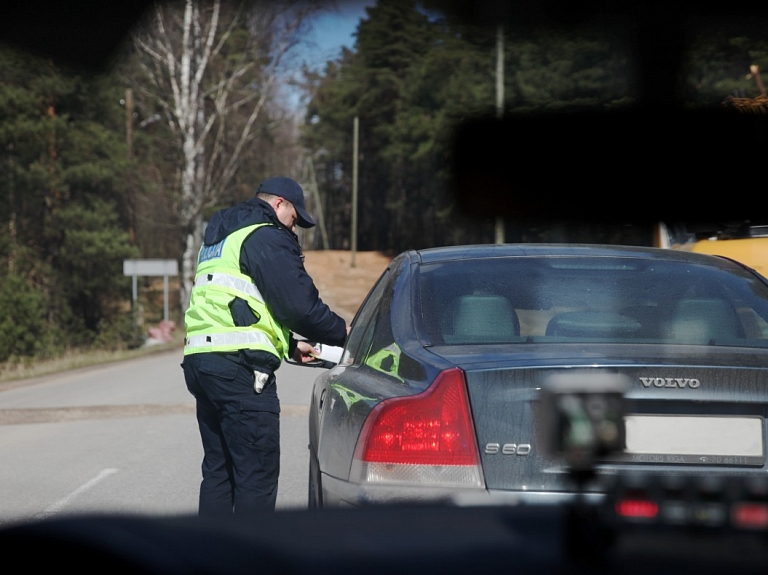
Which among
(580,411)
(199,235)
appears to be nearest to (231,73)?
(199,235)

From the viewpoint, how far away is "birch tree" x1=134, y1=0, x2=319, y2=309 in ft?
111

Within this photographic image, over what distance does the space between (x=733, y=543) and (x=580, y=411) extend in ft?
1.04

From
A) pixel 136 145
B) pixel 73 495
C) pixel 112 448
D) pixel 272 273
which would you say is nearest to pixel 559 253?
pixel 272 273

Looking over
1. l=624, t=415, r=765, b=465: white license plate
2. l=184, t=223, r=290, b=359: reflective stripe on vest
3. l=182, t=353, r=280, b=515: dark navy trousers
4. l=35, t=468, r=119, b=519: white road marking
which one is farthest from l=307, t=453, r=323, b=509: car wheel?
l=35, t=468, r=119, b=519: white road marking

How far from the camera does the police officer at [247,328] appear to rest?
511 cm

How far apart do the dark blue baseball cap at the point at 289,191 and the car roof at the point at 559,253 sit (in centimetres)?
78

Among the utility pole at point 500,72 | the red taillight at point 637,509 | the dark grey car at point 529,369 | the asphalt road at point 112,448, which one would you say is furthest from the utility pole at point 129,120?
the red taillight at point 637,509

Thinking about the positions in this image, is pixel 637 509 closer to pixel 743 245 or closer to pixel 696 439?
pixel 696 439

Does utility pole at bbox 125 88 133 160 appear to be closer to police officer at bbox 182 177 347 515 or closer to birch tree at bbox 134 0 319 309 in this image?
birch tree at bbox 134 0 319 309

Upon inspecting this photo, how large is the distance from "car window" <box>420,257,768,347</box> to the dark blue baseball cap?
1120 millimetres

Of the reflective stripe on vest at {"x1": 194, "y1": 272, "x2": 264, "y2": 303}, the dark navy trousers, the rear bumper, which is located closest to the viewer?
the rear bumper

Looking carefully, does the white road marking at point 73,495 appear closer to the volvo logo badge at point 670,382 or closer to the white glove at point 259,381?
the white glove at point 259,381

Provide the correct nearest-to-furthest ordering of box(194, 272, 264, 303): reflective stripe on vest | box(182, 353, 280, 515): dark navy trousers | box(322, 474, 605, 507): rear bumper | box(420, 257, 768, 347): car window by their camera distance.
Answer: box(322, 474, 605, 507): rear bumper
box(420, 257, 768, 347): car window
box(182, 353, 280, 515): dark navy trousers
box(194, 272, 264, 303): reflective stripe on vest

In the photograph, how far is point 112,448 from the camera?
1008 centimetres
